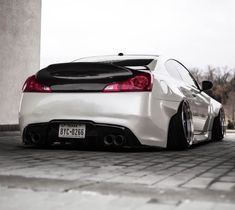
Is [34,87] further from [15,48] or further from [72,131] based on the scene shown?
[15,48]

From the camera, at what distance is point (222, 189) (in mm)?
3182

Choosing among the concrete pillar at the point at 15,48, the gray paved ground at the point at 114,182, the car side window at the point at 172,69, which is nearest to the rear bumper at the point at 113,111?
the gray paved ground at the point at 114,182

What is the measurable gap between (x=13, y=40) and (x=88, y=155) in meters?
6.96

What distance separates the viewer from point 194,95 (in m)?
7.34

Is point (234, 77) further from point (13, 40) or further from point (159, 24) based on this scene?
point (13, 40)

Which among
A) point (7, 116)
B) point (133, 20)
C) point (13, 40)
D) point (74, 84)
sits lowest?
point (7, 116)

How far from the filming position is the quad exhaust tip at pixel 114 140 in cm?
562

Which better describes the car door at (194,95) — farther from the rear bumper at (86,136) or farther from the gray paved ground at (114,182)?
the gray paved ground at (114,182)

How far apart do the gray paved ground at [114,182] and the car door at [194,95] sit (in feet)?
5.86

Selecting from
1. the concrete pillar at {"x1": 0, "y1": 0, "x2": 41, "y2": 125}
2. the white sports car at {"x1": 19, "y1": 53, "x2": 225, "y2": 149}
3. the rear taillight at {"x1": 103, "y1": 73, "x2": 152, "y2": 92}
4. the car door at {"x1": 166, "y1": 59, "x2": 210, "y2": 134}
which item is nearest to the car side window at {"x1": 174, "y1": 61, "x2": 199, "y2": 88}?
the car door at {"x1": 166, "y1": 59, "x2": 210, "y2": 134}

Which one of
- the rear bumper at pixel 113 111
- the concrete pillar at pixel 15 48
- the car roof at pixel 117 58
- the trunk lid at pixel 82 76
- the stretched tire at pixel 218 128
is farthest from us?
the concrete pillar at pixel 15 48

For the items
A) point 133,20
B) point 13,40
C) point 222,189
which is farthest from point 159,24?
point 222,189

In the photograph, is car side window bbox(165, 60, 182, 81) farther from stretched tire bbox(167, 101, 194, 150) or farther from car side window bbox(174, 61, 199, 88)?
stretched tire bbox(167, 101, 194, 150)

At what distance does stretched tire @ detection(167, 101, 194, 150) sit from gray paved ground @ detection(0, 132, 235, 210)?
0.77 metres
